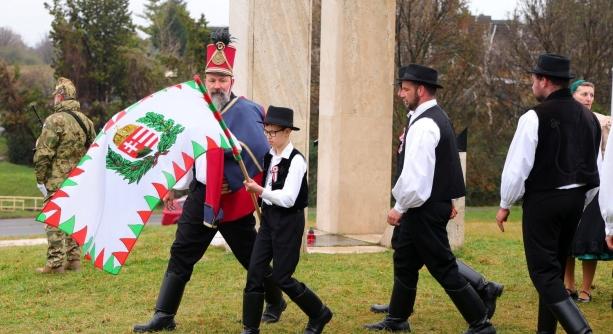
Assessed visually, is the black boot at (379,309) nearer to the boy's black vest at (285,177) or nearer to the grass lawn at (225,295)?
the grass lawn at (225,295)

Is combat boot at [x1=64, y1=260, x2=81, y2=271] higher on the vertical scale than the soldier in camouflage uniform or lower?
lower

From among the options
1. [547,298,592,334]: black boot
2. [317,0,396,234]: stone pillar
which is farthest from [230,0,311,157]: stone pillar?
[547,298,592,334]: black boot

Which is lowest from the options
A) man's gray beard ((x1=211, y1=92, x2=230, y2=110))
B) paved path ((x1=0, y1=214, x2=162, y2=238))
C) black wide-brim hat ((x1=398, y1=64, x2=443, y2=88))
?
paved path ((x1=0, y1=214, x2=162, y2=238))

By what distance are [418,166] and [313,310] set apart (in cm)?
126

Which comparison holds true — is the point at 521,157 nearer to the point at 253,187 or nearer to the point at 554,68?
the point at 554,68

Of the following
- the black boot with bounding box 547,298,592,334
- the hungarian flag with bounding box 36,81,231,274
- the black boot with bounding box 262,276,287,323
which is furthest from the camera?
the black boot with bounding box 262,276,287,323

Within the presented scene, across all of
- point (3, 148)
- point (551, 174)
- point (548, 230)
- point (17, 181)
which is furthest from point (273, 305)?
point (3, 148)

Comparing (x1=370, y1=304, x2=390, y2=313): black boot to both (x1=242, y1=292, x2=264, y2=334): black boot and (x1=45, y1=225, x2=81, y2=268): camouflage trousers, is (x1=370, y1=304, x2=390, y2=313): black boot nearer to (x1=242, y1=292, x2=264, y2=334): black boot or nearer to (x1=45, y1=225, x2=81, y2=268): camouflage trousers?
(x1=242, y1=292, x2=264, y2=334): black boot

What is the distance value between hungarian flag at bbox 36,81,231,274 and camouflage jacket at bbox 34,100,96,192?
3528 millimetres

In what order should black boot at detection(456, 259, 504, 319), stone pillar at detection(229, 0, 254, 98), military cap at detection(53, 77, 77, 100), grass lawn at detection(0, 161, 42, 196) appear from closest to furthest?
black boot at detection(456, 259, 504, 319) < military cap at detection(53, 77, 77, 100) < stone pillar at detection(229, 0, 254, 98) < grass lawn at detection(0, 161, 42, 196)

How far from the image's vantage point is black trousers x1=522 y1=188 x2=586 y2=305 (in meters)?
5.96

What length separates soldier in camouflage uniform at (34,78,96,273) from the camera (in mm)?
9688

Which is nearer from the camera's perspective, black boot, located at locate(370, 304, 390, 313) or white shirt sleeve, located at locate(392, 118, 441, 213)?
white shirt sleeve, located at locate(392, 118, 441, 213)

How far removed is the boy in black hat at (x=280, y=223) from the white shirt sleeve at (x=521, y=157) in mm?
1369
